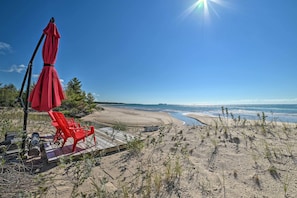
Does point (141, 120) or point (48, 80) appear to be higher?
point (48, 80)

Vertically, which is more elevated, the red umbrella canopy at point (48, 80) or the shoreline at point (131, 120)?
the red umbrella canopy at point (48, 80)

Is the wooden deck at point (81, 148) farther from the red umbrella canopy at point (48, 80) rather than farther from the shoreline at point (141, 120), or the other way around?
the shoreline at point (141, 120)

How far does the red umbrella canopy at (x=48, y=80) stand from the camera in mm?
2738

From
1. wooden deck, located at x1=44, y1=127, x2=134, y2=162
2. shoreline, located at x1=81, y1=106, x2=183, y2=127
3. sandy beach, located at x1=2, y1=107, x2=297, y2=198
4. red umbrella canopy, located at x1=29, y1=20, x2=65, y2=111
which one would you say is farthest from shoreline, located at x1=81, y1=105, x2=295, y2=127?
red umbrella canopy, located at x1=29, y1=20, x2=65, y2=111

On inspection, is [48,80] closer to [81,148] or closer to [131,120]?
[81,148]

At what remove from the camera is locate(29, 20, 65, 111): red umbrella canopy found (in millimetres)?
2738

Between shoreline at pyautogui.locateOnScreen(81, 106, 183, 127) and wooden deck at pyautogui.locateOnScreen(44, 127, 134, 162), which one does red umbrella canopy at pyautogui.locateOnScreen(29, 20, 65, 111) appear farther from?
shoreline at pyautogui.locateOnScreen(81, 106, 183, 127)

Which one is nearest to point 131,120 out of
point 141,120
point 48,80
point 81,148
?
point 141,120

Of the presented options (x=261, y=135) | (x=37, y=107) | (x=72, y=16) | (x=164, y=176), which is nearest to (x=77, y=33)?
(x=72, y=16)

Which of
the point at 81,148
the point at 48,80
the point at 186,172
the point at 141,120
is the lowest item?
the point at 141,120

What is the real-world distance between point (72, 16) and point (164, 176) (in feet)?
28.7

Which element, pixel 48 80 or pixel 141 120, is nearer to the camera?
pixel 48 80

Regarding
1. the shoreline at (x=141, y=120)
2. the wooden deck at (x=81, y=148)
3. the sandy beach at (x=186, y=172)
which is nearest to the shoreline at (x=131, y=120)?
the shoreline at (x=141, y=120)

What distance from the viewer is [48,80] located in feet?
9.17
